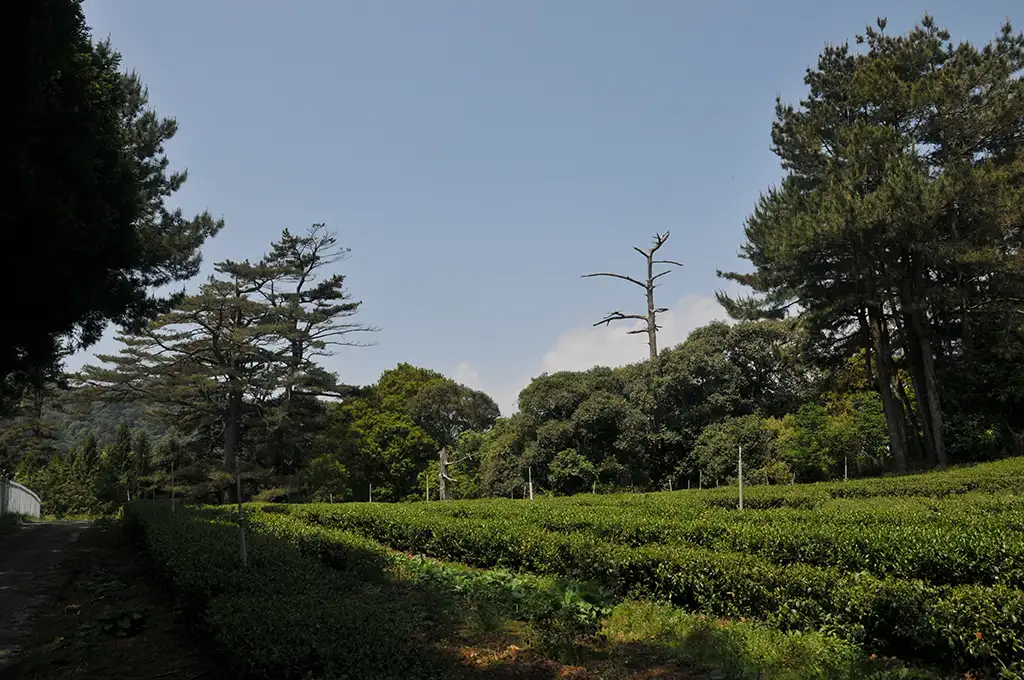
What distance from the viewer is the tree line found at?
57.0 ft

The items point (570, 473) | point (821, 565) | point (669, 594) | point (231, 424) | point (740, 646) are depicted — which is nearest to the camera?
point (740, 646)

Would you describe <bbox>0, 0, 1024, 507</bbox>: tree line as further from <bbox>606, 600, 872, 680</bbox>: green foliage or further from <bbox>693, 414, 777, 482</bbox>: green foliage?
<bbox>606, 600, 872, 680</bbox>: green foliage

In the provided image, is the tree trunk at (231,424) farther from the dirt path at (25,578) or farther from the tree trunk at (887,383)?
the tree trunk at (887,383)

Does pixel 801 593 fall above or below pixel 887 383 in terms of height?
below

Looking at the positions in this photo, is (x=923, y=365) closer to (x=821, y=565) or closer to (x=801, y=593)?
(x=821, y=565)

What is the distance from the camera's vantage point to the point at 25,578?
1129 cm

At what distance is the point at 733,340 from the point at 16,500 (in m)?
32.9

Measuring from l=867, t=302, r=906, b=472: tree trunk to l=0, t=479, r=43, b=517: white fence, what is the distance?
107 ft

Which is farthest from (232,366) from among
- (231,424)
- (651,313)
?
(651,313)

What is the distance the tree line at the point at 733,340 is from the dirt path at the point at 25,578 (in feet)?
12.3

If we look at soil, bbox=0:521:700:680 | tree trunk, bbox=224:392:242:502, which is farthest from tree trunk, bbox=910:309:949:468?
tree trunk, bbox=224:392:242:502

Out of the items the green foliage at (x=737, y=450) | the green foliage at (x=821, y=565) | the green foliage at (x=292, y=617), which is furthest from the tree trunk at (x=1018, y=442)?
the green foliage at (x=292, y=617)

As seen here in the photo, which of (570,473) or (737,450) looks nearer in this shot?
(737,450)

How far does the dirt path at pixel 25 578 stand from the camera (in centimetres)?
772
